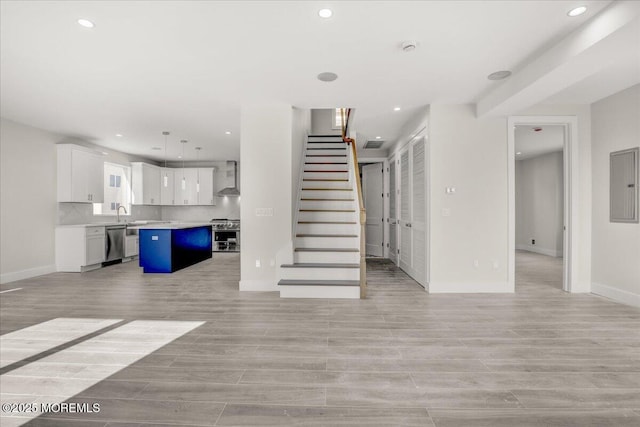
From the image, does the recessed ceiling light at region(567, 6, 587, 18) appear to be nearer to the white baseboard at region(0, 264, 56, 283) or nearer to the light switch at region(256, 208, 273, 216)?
the light switch at region(256, 208, 273, 216)

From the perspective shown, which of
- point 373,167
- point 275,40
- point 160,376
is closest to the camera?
point 160,376

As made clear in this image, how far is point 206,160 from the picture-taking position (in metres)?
9.81

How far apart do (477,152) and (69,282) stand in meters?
6.89

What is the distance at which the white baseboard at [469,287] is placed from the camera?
4.54 metres

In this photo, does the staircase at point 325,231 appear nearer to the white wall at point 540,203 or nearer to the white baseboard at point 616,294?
the white baseboard at point 616,294

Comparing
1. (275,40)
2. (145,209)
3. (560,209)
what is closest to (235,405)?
(275,40)

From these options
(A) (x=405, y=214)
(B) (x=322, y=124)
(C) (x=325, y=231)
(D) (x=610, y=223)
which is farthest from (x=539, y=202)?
(C) (x=325, y=231)

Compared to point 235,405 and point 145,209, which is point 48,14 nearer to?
point 235,405

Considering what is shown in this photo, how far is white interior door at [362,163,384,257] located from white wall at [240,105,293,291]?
12.5 feet

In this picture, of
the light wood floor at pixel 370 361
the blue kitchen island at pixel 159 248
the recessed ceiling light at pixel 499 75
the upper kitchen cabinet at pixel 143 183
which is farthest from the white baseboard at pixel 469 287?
the upper kitchen cabinet at pixel 143 183

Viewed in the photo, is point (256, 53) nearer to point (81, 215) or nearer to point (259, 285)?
point (259, 285)

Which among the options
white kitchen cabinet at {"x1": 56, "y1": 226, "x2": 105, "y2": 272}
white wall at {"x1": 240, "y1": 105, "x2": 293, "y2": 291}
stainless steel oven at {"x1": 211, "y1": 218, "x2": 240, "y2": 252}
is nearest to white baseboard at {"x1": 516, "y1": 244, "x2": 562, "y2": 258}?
white wall at {"x1": 240, "y1": 105, "x2": 293, "y2": 291}

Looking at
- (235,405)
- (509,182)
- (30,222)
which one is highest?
(509,182)

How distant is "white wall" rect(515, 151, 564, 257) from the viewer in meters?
8.16
